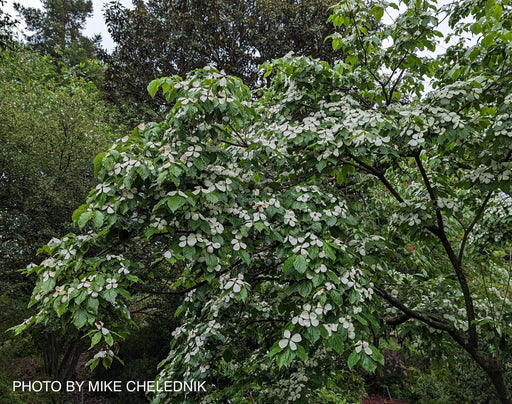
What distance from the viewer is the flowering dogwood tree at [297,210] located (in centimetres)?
188

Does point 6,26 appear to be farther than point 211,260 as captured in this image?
Yes

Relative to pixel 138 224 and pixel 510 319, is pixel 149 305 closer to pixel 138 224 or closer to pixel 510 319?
pixel 138 224

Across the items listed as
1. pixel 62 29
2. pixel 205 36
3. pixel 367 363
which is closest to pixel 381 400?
pixel 367 363

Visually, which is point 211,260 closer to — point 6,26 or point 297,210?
point 297,210

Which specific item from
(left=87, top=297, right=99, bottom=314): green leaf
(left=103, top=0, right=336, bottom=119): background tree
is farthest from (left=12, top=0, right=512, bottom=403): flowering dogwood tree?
(left=103, top=0, right=336, bottom=119): background tree

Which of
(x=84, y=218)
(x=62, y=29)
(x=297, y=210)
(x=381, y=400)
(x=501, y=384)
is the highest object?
(x=62, y=29)

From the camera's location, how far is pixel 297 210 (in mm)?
2311

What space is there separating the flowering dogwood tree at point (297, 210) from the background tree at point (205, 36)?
226 inches

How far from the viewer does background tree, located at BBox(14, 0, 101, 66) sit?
51.9ft

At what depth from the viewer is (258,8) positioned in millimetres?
8438

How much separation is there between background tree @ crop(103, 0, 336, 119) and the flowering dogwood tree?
18.9 ft

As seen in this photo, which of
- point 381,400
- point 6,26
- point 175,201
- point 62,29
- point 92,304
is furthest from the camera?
point 62,29

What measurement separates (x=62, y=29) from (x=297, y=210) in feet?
66.9

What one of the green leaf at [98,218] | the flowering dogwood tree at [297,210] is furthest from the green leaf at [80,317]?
the green leaf at [98,218]
